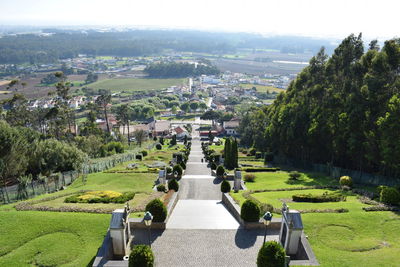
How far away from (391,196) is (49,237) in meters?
25.2

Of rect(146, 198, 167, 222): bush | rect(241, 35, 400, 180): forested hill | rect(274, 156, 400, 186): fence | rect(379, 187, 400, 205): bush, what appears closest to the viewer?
rect(146, 198, 167, 222): bush

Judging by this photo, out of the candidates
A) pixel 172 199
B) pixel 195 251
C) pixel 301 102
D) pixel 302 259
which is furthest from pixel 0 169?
pixel 301 102

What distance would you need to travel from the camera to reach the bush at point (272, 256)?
1573cm

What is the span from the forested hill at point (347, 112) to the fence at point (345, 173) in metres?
1.53

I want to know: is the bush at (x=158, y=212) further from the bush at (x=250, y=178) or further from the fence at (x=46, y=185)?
the bush at (x=250, y=178)

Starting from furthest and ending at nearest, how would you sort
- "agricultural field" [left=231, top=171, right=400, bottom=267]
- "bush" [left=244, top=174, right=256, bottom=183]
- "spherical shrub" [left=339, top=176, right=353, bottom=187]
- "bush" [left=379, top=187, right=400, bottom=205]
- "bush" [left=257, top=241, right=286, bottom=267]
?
"bush" [left=244, top=174, right=256, bottom=183] → "spherical shrub" [left=339, top=176, right=353, bottom=187] → "bush" [left=379, top=187, right=400, bottom=205] → "agricultural field" [left=231, top=171, right=400, bottom=267] → "bush" [left=257, top=241, right=286, bottom=267]

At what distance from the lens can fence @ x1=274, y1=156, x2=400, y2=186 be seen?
116 feet

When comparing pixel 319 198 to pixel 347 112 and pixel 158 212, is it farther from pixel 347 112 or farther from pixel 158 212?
pixel 347 112

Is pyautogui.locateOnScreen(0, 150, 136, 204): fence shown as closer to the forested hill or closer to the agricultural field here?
the agricultural field

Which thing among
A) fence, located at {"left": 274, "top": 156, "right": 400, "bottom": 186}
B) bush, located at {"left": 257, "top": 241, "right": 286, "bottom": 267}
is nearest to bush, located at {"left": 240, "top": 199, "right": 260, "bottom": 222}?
bush, located at {"left": 257, "top": 241, "right": 286, "bottom": 267}

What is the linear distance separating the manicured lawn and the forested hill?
29967 mm

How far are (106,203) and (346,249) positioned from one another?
1846cm

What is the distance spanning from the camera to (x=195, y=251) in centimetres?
1938

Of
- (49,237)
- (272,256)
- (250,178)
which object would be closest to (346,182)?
(250,178)
